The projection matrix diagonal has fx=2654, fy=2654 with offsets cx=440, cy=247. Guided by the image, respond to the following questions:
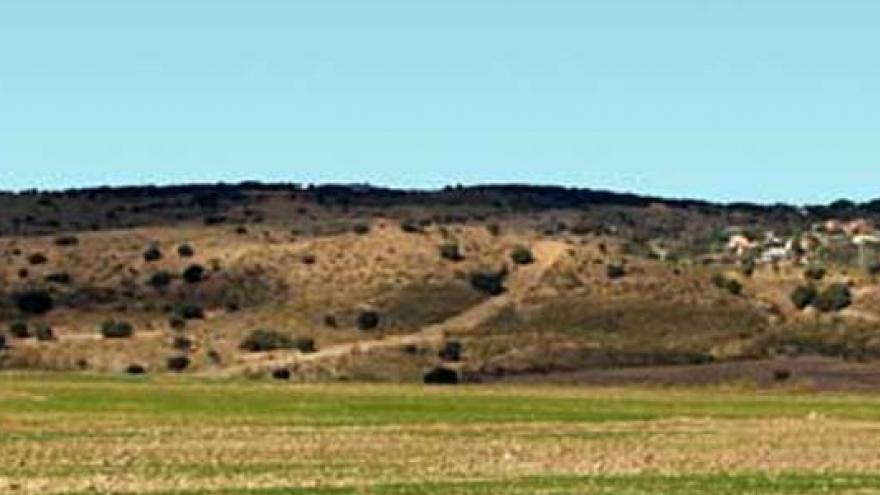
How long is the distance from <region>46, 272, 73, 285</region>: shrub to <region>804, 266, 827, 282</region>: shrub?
4104 cm

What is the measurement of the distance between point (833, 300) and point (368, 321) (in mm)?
24110

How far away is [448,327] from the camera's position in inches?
5325

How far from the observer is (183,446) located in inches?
2360

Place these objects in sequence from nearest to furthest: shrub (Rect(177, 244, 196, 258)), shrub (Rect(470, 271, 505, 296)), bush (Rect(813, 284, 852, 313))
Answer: bush (Rect(813, 284, 852, 313)) < shrub (Rect(470, 271, 505, 296)) < shrub (Rect(177, 244, 196, 258))

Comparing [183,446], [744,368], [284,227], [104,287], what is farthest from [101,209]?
[183,446]

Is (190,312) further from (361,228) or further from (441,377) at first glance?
(441,377)

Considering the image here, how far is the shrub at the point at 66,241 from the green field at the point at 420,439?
5607 centimetres

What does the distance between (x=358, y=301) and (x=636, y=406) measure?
57.1 meters

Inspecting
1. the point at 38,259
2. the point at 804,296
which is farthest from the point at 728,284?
the point at 38,259

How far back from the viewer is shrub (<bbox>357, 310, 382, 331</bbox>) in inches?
5418

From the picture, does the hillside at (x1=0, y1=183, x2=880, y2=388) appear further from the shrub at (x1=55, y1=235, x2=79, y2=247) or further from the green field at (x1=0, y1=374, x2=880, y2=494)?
the green field at (x1=0, y1=374, x2=880, y2=494)

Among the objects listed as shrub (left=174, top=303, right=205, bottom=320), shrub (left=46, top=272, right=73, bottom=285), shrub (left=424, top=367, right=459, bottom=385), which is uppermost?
shrub (left=46, top=272, right=73, bottom=285)

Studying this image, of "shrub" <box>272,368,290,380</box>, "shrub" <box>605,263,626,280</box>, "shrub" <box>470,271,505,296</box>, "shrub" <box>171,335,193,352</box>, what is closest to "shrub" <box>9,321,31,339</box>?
"shrub" <box>171,335,193,352</box>

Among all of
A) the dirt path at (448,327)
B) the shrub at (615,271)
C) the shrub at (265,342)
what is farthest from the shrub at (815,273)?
the shrub at (265,342)
